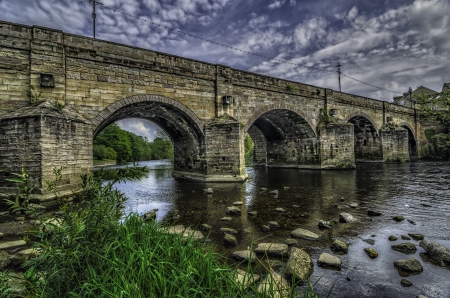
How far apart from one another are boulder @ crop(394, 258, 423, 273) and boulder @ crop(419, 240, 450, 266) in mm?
408

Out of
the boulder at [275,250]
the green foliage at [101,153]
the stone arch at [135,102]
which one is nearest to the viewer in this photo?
the boulder at [275,250]

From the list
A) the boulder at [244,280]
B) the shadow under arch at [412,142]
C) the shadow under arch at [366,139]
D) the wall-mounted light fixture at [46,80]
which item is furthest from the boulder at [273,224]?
the shadow under arch at [412,142]

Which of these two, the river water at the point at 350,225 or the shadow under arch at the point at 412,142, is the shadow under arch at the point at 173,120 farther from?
the shadow under arch at the point at 412,142

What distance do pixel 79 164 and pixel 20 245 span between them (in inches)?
183

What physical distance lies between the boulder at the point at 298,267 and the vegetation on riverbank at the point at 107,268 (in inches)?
15.5

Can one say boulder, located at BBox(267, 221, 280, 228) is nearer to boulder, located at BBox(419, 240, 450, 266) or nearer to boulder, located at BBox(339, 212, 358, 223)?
boulder, located at BBox(339, 212, 358, 223)

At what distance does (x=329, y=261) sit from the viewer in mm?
2920

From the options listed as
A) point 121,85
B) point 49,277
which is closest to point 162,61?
point 121,85

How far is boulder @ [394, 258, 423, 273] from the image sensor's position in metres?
2.76

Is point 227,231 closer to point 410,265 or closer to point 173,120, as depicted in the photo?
point 410,265

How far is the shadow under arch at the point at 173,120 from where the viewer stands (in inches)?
392

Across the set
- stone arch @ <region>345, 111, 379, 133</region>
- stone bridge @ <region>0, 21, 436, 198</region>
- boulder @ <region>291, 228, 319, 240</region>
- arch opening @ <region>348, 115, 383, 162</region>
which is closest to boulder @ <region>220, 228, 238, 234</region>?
boulder @ <region>291, 228, 319, 240</region>

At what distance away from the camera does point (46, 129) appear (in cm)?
670

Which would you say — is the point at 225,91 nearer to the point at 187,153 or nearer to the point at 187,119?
the point at 187,119
